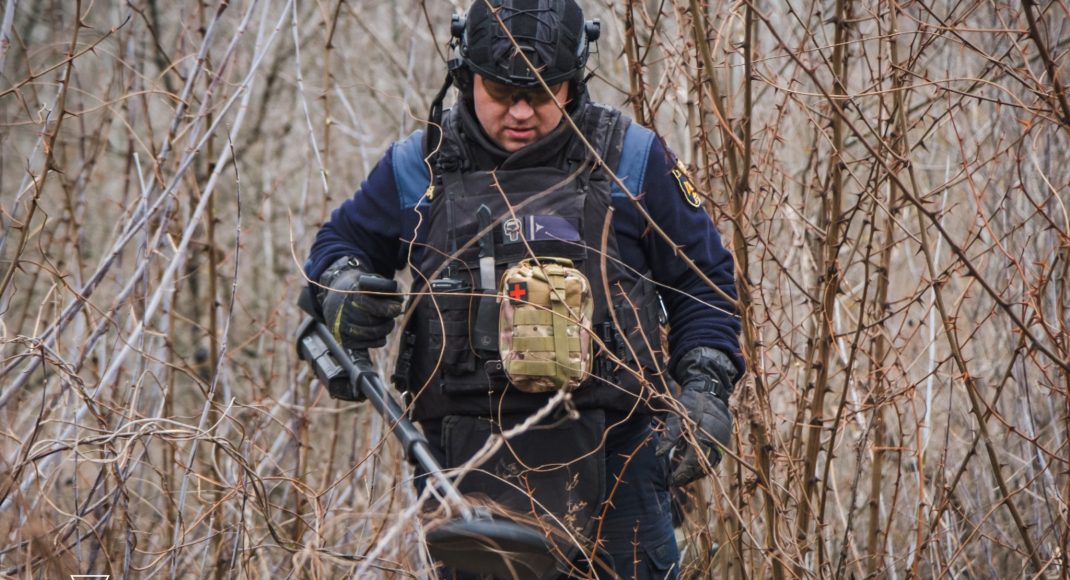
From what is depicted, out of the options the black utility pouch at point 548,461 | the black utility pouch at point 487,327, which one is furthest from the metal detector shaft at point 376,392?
the black utility pouch at point 487,327

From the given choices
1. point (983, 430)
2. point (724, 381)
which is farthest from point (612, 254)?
point (983, 430)

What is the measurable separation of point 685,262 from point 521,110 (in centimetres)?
58

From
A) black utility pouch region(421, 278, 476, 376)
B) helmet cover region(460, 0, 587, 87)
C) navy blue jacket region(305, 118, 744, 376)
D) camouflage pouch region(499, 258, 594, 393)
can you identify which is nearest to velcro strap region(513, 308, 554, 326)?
camouflage pouch region(499, 258, 594, 393)

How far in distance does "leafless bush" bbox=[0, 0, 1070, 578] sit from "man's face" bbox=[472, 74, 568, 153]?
0.41m

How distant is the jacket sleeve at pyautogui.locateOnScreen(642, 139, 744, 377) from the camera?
9.77 ft

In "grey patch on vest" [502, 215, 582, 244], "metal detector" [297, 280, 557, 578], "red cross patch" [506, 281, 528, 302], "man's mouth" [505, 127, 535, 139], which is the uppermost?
"man's mouth" [505, 127, 535, 139]

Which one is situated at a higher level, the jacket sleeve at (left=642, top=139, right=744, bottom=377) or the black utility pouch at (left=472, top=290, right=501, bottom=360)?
the jacket sleeve at (left=642, top=139, right=744, bottom=377)

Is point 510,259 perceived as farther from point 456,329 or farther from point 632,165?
point 632,165

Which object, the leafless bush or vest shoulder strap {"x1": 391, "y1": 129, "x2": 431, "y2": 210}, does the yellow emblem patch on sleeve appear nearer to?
the leafless bush

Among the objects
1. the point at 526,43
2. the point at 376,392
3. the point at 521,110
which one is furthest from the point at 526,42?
the point at 376,392

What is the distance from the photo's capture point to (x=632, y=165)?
2963mm

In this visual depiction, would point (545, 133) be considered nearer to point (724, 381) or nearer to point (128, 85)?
point (724, 381)

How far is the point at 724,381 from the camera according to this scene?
295 centimetres

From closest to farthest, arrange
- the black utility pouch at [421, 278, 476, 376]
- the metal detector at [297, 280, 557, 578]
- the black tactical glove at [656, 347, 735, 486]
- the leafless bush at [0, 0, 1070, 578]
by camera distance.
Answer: the metal detector at [297, 280, 557, 578], the leafless bush at [0, 0, 1070, 578], the black tactical glove at [656, 347, 735, 486], the black utility pouch at [421, 278, 476, 376]
